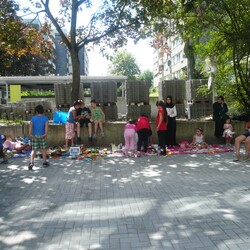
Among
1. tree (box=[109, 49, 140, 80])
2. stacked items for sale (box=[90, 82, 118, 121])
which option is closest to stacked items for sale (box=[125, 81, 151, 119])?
stacked items for sale (box=[90, 82, 118, 121])

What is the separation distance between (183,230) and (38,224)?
1979 millimetres

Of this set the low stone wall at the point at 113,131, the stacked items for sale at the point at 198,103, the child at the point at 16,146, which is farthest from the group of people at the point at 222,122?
the child at the point at 16,146

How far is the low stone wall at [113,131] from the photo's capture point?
1245cm

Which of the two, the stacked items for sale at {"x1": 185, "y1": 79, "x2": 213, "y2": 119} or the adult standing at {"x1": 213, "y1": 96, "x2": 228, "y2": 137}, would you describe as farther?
the stacked items for sale at {"x1": 185, "y1": 79, "x2": 213, "y2": 119}

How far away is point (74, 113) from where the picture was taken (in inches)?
462

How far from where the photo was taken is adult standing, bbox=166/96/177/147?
1169cm

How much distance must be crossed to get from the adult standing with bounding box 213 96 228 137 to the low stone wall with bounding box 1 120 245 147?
0.22m

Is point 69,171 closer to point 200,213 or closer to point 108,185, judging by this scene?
point 108,185

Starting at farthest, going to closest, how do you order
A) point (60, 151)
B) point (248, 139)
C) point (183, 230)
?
point (60, 151), point (248, 139), point (183, 230)

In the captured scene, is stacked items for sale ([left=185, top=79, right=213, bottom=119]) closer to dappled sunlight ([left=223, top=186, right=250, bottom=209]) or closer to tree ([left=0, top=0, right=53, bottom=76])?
tree ([left=0, top=0, right=53, bottom=76])

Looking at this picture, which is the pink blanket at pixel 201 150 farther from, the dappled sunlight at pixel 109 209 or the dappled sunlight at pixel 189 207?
the dappled sunlight at pixel 109 209

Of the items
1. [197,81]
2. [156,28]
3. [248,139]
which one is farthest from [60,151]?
[197,81]

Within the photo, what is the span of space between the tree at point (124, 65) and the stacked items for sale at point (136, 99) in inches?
3133

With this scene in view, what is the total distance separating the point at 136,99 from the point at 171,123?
3634 millimetres
